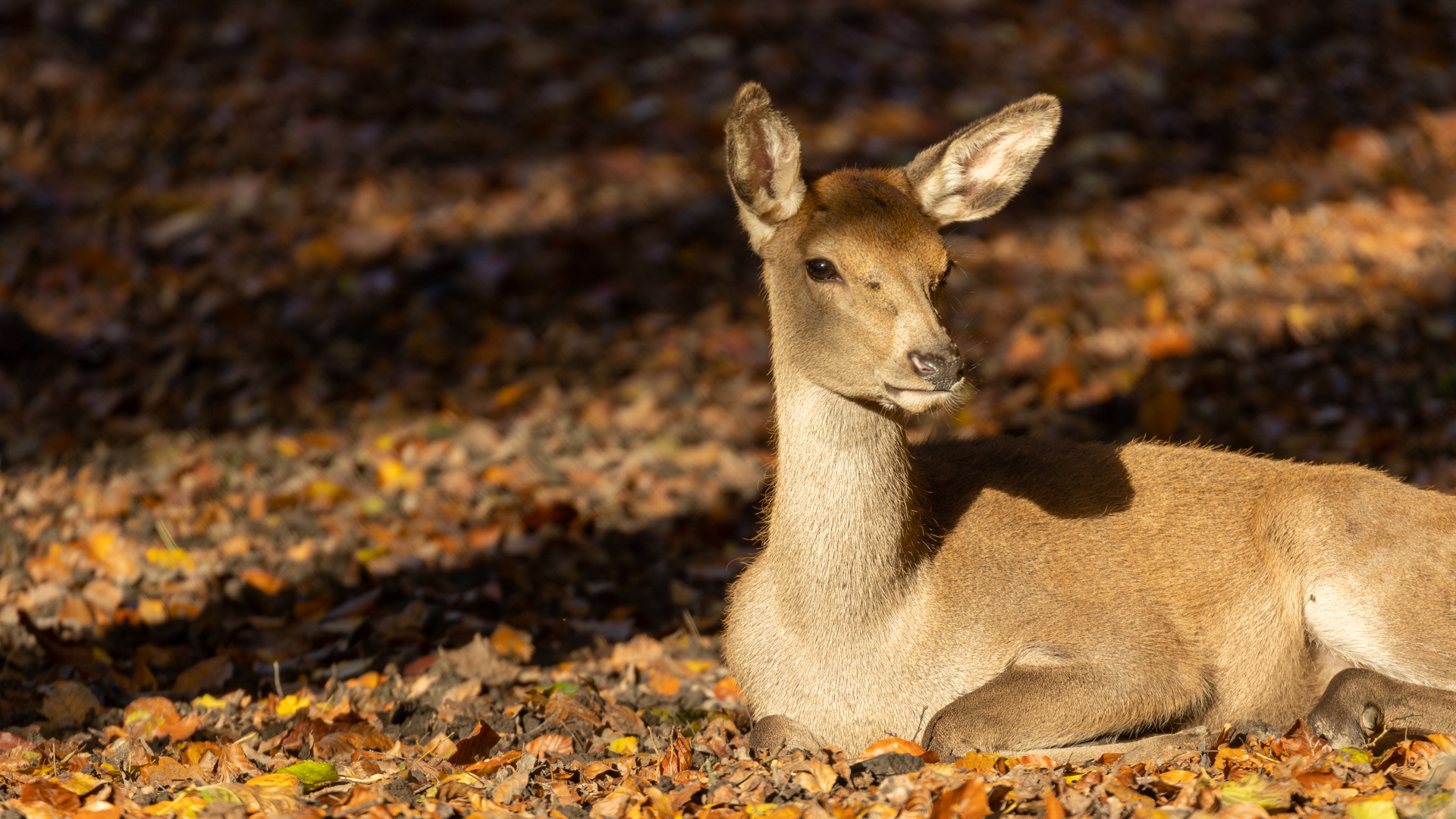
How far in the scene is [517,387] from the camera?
9859mm

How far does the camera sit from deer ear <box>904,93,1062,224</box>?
5133 millimetres

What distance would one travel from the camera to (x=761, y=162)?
16.3 feet

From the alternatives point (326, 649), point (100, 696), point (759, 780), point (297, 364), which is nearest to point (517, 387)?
point (297, 364)

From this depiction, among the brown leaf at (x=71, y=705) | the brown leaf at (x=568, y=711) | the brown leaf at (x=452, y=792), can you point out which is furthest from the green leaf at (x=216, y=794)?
the brown leaf at (x=71, y=705)

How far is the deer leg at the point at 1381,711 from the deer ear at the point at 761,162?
266 cm

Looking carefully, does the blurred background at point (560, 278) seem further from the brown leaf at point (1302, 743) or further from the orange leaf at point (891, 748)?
the brown leaf at point (1302, 743)

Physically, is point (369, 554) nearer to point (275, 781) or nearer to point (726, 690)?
point (726, 690)

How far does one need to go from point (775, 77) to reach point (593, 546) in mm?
7156

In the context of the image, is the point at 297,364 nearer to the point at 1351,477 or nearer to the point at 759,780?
the point at 759,780

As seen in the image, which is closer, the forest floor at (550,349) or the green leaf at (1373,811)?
the green leaf at (1373,811)

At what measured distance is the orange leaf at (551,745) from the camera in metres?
5.09

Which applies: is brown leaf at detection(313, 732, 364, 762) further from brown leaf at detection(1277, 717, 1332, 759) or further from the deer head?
brown leaf at detection(1277, 717, 1332, 759)

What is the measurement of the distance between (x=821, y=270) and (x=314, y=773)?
2.46 m

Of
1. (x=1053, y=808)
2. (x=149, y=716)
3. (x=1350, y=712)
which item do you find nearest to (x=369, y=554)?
(x=149, y=716)
